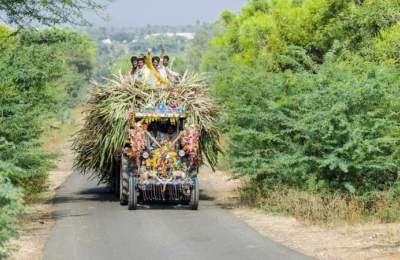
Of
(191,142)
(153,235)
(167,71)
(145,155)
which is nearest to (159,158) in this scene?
(145,155)

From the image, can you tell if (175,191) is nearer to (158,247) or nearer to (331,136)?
(331,136)

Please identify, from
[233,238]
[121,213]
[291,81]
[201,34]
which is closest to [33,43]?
[121,213]

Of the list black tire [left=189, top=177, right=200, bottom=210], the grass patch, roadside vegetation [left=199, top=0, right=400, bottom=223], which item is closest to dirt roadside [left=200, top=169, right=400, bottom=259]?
the grass patch

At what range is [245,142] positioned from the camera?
21516 mm

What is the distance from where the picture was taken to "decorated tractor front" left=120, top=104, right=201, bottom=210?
Result: 20375 mm

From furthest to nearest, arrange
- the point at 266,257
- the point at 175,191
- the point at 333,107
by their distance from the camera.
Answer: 1. the point at 175,191
2. the point at 333,107
3. the point at 266,257

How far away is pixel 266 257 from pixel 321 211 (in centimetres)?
426

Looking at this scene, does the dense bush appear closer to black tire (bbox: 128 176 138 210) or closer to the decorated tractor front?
the decorated tractor front

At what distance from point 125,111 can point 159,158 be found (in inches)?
53.4

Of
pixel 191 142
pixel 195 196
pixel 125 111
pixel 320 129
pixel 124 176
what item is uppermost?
pixel 125 111

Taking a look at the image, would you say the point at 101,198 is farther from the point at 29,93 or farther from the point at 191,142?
the point at 191,142

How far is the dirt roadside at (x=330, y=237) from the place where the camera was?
14227mm

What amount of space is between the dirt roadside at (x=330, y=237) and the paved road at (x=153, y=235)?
36 cm

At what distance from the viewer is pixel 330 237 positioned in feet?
52.5
